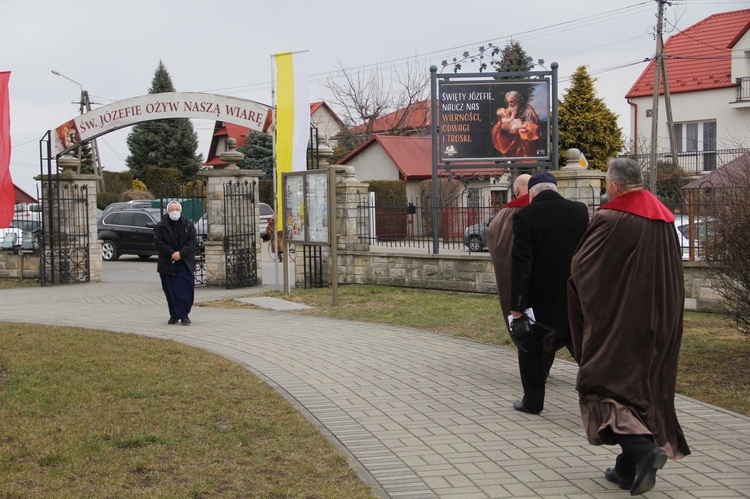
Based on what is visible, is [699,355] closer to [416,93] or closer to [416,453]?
[416,453]

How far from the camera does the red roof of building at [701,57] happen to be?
37.7 m

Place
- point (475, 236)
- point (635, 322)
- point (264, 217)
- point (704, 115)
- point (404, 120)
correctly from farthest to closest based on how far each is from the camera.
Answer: point (404, 120), point (704, 115), point (264, 217), point (475, 236), point (635, 322)

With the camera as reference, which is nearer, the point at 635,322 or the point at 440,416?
the point at 635,322

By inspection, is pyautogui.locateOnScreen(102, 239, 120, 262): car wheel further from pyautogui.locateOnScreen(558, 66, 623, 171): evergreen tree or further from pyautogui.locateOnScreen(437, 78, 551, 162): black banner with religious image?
pyautogui.locateOnScreen(558, 66, 623, 171): evergreen tree

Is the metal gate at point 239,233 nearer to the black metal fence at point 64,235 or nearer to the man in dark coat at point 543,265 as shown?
the black metal fence at point 64,235

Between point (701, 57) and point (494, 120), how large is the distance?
24.3 m

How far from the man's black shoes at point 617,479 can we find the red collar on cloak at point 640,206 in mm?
1489

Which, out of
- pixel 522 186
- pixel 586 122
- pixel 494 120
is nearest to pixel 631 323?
pixel 522 186

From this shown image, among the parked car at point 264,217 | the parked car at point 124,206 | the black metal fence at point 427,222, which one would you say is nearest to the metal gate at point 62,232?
the black metal fence at point 427,222

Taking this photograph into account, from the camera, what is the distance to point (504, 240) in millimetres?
7523

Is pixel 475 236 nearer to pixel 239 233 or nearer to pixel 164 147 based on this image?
pixel 239 233

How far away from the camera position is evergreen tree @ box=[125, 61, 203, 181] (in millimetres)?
62062

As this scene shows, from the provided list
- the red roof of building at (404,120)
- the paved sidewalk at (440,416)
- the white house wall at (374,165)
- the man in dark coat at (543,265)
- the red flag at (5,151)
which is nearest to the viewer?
the paved sidewalk at (440,416)

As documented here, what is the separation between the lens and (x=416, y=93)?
52312mm
